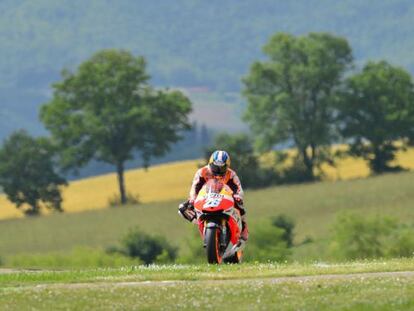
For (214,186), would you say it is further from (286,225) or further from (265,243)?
(286,225)

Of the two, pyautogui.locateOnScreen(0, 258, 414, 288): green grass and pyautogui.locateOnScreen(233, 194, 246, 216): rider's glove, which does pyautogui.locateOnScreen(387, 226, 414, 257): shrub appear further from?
pyautogui.locateOnScreen(0, 258, 414, 288): green grass

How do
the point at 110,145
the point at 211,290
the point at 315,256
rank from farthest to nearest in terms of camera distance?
the point at 110,145 → the point at 315,256 → the point at 211,290

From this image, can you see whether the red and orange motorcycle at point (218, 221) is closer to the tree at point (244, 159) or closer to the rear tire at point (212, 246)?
the rear tire at point (212, 246)

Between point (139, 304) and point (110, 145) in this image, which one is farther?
point (110, 145)

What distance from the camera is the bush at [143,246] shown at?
8875cm

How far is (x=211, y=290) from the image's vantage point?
21.8 meters

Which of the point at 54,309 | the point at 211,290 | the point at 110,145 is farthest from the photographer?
the point at 110,145

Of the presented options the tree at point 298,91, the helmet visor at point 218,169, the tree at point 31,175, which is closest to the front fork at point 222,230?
the helmet visor at point 218,169

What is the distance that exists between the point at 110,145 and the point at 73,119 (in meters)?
4.21

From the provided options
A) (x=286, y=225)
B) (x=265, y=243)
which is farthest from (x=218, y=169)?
(x=286, y=225)

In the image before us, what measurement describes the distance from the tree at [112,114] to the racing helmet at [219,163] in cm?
10790

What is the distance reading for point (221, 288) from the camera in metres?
22.0

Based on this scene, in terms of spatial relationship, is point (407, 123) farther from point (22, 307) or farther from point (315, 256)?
point (22, 307)

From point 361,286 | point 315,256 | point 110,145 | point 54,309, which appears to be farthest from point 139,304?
point 110,145
